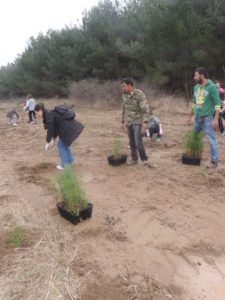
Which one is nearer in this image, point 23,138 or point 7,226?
point 7,226

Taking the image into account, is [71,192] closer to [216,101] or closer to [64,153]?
[64,153]

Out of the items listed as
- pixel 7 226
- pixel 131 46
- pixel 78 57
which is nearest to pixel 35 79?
pixel 78 57

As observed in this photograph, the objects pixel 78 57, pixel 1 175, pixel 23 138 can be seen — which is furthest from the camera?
pixel 78 57

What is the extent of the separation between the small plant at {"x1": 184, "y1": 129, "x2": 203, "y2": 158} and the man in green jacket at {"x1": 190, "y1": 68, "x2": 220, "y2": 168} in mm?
147

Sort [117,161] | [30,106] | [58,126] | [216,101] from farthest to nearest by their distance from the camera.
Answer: [30,106], [117,161], [58,126], [216,101]

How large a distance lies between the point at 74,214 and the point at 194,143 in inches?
120

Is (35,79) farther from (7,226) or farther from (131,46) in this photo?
(7,226)

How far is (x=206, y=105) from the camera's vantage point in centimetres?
578

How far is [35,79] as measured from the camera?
28.9 m

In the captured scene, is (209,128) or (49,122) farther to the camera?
(209,128)

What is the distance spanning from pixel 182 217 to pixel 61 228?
1.58 meters

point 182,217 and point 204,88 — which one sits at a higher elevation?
point 204,88

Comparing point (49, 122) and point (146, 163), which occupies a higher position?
point (49, 122)

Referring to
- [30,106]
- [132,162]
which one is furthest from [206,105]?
[30,106]
